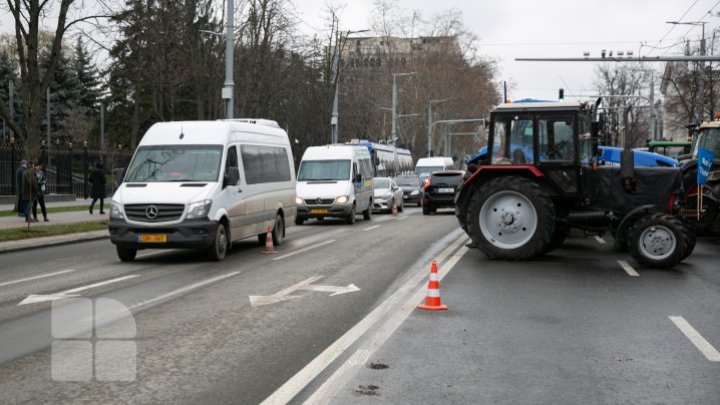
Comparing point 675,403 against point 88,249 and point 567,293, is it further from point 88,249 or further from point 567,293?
point 88,249

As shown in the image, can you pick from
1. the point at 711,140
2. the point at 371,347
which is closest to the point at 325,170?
the point at 711,140

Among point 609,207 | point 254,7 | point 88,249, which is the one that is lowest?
point 88,249

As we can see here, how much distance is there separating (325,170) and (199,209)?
13427 millimetres

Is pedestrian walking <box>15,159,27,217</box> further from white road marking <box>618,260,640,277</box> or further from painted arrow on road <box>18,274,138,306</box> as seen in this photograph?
white road marking <box>618,260,640,277</box>

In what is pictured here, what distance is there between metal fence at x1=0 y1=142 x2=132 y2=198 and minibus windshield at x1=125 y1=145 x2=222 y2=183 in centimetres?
1804

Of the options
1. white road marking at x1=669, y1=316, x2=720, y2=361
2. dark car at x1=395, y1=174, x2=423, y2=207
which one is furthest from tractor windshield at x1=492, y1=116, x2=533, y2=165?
dark car at x1=395, y1=174, x2=423, y2=207

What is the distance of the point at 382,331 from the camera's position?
7.86 meters

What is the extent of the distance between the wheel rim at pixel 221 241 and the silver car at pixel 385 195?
62.5 feet

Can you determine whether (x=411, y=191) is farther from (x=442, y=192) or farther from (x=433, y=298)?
(x=433, y=298)

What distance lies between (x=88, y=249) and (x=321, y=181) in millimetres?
10385

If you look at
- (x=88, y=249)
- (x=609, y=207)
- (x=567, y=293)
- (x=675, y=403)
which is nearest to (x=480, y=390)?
(x=675, y=403)

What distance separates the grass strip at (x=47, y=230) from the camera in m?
19.2

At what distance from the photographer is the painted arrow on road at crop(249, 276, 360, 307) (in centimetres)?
977

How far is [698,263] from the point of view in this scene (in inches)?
554
